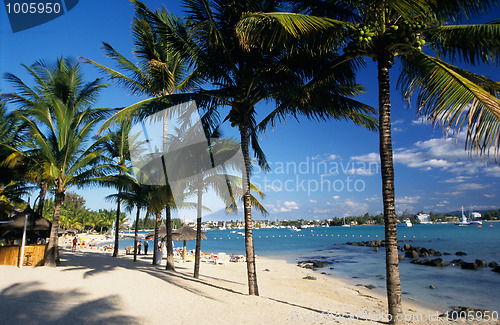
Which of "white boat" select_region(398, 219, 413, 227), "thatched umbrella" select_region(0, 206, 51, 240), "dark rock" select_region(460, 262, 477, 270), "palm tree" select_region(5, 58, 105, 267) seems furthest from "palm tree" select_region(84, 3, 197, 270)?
"white boat" select_region(398, 219, 413, 227)

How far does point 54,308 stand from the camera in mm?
6188

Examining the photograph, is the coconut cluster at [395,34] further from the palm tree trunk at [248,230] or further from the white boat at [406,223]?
the white boat at [406,223]

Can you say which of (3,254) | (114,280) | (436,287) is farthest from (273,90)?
(436,287)

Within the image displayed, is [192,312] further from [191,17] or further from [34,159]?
[34,159]

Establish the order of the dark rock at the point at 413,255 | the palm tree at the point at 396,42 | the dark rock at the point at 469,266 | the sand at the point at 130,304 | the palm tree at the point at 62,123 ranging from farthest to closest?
the dark rock at the point at 413,255 < the dark rock at the point at 469,266 < the palm tree at the point at 62,123 < the sand at the point at 130,304 < the palm tree at the point at 396,42

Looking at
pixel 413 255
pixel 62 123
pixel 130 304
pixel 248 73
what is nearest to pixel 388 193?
pixel 248 73

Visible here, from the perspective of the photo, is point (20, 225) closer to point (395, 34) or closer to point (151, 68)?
point (151, 68)

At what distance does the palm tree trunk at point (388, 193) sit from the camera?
5.48m

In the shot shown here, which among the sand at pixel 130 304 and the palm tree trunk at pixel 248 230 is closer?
the sand at pixel 130 304

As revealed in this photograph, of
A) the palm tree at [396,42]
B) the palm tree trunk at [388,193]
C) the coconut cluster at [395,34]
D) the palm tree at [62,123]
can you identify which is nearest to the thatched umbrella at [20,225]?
the palm tree at [62,123]

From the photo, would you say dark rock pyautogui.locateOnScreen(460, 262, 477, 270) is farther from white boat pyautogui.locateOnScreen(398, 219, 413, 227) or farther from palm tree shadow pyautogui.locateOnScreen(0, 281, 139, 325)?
white boat pyautogui.locateOnScreen(398, 219, 413, 227)

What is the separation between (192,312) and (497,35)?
8.05 meters

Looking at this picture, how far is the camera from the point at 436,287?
15516 millimetres

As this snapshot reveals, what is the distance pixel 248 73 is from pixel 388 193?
4960 mm
